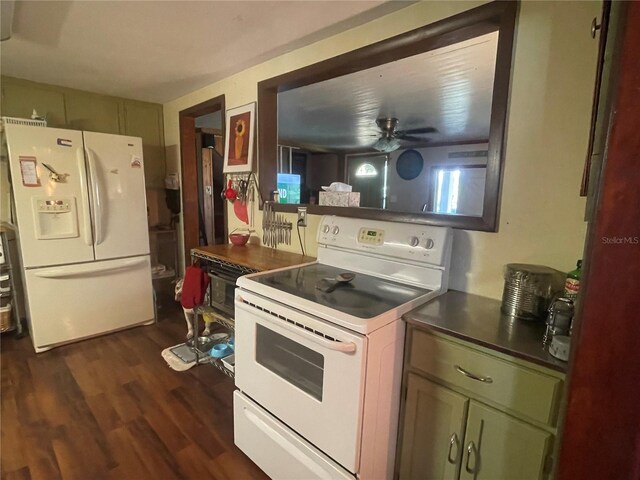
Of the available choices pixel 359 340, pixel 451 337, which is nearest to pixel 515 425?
pixel 451 337

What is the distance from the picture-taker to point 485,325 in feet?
3.75

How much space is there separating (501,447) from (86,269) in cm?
297

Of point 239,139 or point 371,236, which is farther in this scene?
point 239,139

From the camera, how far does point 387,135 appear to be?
417 centimetres

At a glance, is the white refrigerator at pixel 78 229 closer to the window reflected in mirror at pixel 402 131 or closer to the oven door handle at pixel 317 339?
the window reflected in mirror at pixel 402 131

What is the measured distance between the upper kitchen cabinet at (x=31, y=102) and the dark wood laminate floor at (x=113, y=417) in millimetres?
1930

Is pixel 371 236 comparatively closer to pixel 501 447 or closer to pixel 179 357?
pixel 501 447

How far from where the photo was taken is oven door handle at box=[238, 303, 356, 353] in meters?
1.08

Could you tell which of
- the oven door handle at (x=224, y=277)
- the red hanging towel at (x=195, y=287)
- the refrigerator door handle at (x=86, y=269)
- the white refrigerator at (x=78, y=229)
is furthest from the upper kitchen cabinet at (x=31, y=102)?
the oven door handle at (x=224, y=277)

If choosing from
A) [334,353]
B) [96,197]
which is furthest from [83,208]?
[334,353]

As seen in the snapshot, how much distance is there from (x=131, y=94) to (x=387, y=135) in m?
2.89

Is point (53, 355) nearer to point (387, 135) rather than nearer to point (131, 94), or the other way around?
point (131, 94)

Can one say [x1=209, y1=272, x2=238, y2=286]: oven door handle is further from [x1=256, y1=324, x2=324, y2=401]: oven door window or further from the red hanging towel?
[x1=256, y1=324, x2=324, y2=401]: oven door window

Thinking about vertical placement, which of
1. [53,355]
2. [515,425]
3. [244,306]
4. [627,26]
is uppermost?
[627,26]
